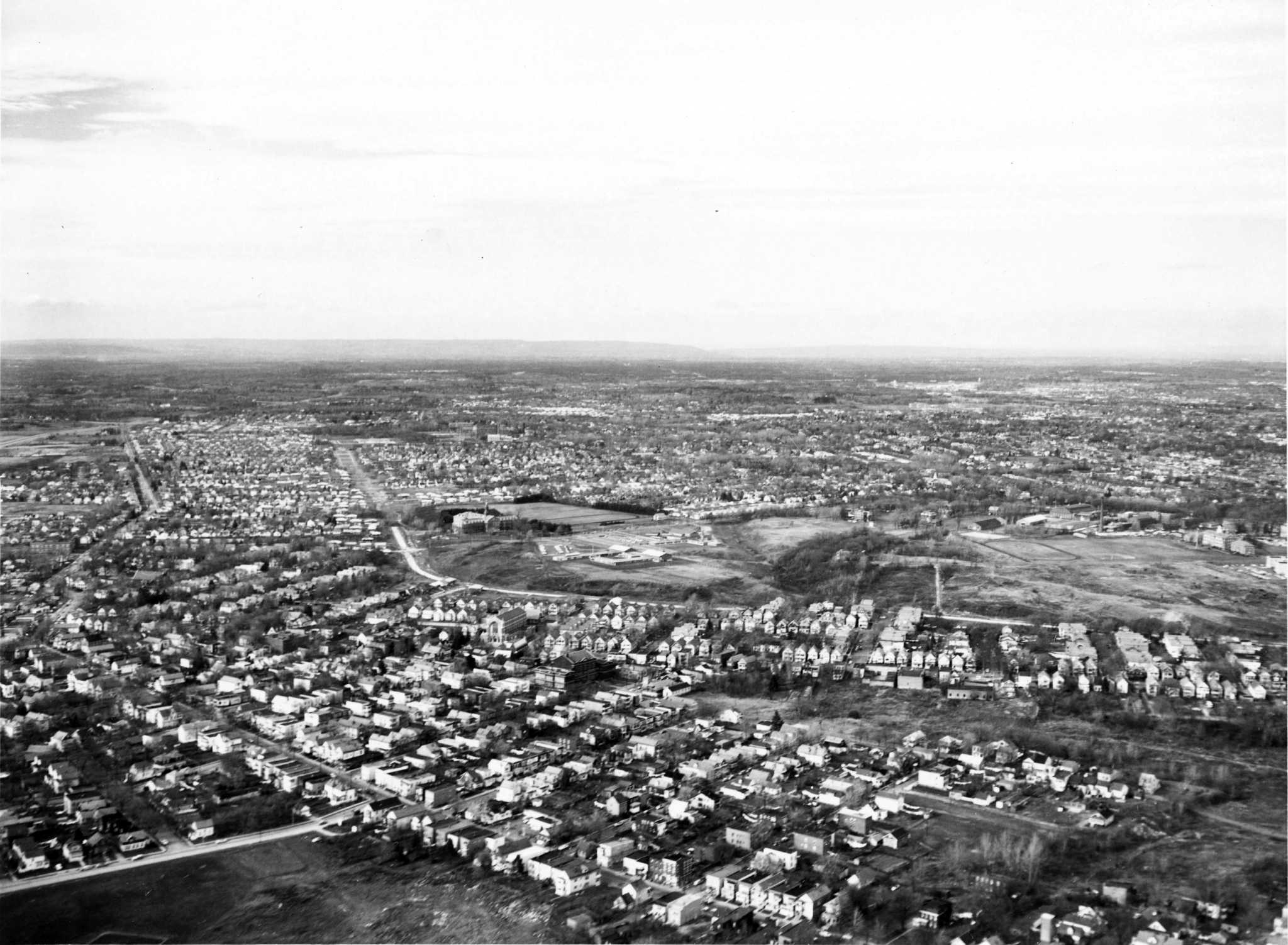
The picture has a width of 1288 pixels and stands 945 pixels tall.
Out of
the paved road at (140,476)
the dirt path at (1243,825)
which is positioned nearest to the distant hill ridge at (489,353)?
the paved road at (140,476)

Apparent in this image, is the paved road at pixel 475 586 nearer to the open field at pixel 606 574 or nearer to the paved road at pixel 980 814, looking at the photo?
the open field at pixel 606 574

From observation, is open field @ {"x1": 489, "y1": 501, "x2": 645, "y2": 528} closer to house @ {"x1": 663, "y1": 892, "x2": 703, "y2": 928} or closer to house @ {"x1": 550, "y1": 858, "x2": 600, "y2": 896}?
house @ {"x1": 550, "y1": 858, "x2": 600, "y2": 896}

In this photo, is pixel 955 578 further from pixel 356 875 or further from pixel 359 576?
pixel 356 875

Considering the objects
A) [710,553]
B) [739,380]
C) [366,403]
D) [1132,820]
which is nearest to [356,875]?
[1132,820]

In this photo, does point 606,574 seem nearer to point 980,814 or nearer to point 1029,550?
point 1029,550

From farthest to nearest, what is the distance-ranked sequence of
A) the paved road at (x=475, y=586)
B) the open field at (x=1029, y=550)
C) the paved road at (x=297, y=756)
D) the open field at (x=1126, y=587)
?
the open field at (x=1029, y=550) → the paved road at (x=475, y=586) → the open field at (x=1126, y=587) → the paved road at (x=297, y=756)

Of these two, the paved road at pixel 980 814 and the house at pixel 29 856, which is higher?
the paved road at pixel 980 814

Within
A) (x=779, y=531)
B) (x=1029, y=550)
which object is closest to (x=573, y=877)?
(x=1029, y=550)

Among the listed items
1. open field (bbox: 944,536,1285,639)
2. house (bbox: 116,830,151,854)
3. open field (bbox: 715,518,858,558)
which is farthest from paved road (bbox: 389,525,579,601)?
house (bbox: 116,830,151,854)
